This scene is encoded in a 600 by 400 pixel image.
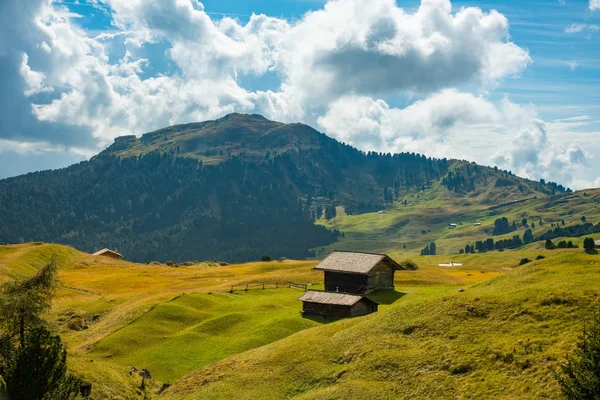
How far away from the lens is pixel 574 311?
4034 centimetres

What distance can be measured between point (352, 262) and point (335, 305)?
19095 millimetres

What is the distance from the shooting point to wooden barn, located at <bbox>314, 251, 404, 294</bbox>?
8994 cm

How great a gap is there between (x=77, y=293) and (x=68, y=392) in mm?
73751

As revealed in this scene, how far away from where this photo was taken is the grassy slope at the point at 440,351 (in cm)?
3631

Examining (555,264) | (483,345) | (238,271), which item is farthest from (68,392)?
(238,271)

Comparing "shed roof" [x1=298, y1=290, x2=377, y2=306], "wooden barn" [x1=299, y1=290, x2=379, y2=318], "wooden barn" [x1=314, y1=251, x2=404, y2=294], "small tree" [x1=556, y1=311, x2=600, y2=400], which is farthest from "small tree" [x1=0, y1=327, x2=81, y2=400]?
"wooden barn" [x1=314, y1=251, x2=404, y2=294]

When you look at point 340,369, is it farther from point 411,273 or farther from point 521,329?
point 411,273

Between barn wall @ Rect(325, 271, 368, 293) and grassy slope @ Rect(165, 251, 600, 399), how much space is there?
33.7 metres

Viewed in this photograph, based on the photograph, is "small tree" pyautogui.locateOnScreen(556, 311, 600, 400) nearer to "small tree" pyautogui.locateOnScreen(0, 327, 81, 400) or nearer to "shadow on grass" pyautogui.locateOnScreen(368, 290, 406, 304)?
"small tree" pyautogui.locateOnScreen(0, 327, 81, 400)

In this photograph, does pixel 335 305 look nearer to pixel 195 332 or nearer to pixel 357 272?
pixel 357 272

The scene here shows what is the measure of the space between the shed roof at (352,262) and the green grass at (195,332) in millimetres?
10490

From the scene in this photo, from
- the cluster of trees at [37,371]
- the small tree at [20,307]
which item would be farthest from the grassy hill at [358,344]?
the cluster of trees at [37,371]

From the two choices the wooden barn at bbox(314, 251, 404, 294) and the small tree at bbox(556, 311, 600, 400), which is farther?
the wooden barn at bbox(314, 251, 404, 294)

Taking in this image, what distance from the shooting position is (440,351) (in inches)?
1625
